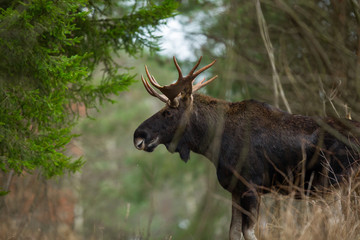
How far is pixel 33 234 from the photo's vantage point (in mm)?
10172

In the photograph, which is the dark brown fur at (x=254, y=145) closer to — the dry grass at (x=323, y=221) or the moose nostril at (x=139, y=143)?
the moose nostril at (x=139, y=143)

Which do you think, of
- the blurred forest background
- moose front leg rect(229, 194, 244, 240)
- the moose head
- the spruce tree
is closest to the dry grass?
the blurred forest background

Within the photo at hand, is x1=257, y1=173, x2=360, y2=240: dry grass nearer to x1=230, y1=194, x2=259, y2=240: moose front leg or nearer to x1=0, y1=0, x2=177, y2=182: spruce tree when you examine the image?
x1=230, y1=194, x2=259, y2=240: moose front leg

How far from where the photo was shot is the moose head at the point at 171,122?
708 centimetres

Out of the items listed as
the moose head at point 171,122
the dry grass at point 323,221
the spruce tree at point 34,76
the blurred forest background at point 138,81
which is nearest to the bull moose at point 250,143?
the moose head at point 171,122

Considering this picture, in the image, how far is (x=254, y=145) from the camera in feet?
22.1

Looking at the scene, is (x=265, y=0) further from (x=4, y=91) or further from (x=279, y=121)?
(x=4, y=91)

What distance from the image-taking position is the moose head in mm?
7078

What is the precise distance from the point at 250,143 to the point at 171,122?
127cm

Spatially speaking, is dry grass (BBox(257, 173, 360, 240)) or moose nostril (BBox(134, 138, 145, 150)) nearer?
dry grass (BBox(257, 173, 360, 240))

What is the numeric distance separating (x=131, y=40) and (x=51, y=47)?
5.65 ft

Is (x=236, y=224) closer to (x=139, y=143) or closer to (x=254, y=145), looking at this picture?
(x=254, y=145)

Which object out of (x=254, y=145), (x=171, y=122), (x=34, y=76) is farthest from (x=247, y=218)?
(x=34, y=76)

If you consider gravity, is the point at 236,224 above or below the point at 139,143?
below
